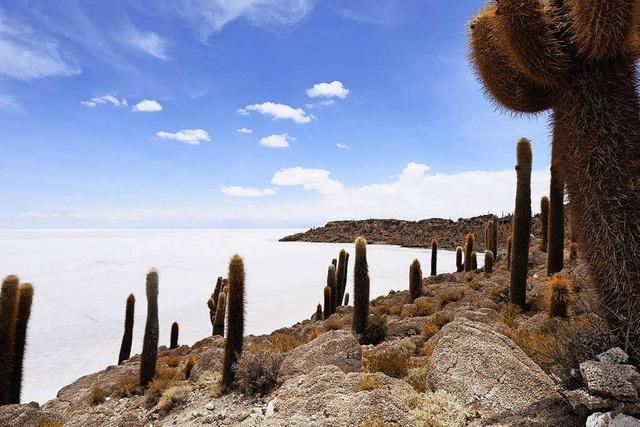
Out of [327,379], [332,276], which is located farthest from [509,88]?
[332,276]

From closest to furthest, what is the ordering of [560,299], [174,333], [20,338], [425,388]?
[425,388], [560,299], [20,338], [174,333]

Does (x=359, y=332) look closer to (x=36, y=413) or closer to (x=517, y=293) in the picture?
(x=517, y=293)

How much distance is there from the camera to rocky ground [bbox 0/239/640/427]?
14.1 feet

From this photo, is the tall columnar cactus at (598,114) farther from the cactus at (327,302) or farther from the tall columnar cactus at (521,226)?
the cactus at (327,302)

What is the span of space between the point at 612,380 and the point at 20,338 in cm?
1323

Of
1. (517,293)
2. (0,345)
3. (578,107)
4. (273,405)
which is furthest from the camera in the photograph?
(517,293)

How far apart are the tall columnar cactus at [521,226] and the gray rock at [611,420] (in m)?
8.64

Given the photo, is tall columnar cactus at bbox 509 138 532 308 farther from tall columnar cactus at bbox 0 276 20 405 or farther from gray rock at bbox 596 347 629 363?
tall columnar cactus at bbox 0 276 20 405

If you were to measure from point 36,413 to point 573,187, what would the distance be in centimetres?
1084

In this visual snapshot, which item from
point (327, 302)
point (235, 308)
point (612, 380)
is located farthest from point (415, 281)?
point (612, 380)

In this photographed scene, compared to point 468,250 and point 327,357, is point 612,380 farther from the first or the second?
point 468,250

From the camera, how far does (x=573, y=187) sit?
495 cm

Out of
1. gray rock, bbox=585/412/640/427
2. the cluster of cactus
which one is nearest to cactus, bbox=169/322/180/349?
the cluster of cactus

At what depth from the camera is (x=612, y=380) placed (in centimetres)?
393
